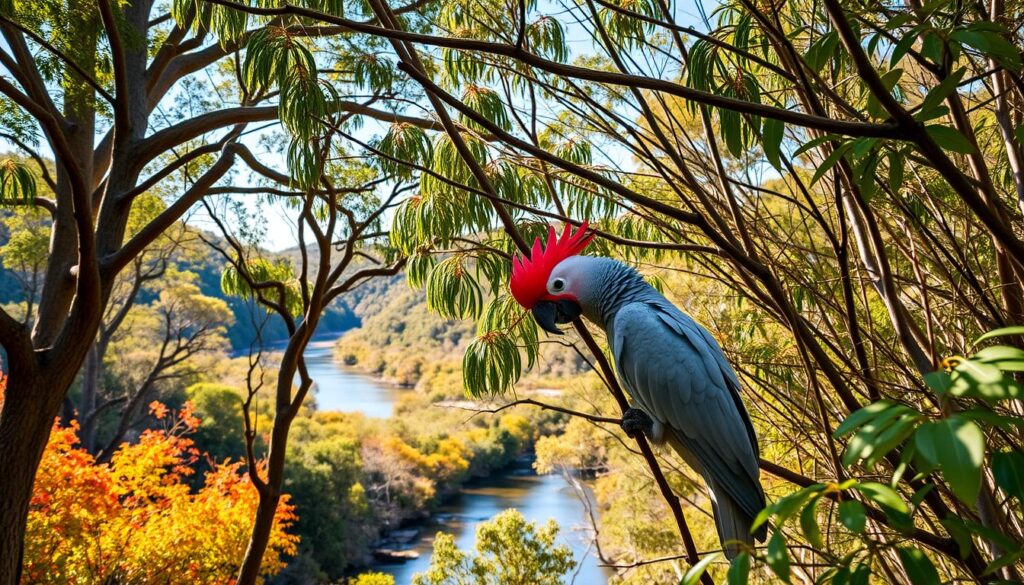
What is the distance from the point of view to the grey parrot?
1075 mm

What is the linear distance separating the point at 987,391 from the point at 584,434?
392 inches

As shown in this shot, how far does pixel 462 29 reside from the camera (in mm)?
2006

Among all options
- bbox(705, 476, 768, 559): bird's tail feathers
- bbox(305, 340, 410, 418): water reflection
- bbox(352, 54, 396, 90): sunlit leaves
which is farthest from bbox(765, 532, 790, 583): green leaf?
bbox(305, 340, 410, 418): water reflection

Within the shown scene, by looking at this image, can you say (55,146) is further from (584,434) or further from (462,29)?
(584,434)

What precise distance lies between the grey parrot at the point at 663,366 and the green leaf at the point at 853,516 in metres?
0.58

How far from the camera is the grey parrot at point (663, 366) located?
1075 mm

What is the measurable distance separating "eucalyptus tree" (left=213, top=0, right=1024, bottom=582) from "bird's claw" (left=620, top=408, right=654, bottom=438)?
0.09 m

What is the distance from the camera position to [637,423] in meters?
1.22

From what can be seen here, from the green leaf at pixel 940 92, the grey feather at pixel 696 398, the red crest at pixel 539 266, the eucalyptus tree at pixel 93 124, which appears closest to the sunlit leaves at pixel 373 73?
the eucalyptus tree at pixel 93 124

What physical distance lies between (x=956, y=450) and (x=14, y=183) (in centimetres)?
388

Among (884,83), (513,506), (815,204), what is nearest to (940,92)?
(884,83)

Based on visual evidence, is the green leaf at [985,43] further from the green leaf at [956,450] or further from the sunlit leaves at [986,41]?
the green leaf at [956,450]

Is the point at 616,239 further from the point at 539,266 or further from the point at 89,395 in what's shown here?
the point at 89,395

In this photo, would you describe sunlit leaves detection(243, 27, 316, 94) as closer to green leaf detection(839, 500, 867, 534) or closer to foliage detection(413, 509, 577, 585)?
green leaf detection(839, 500, 867, 534)
